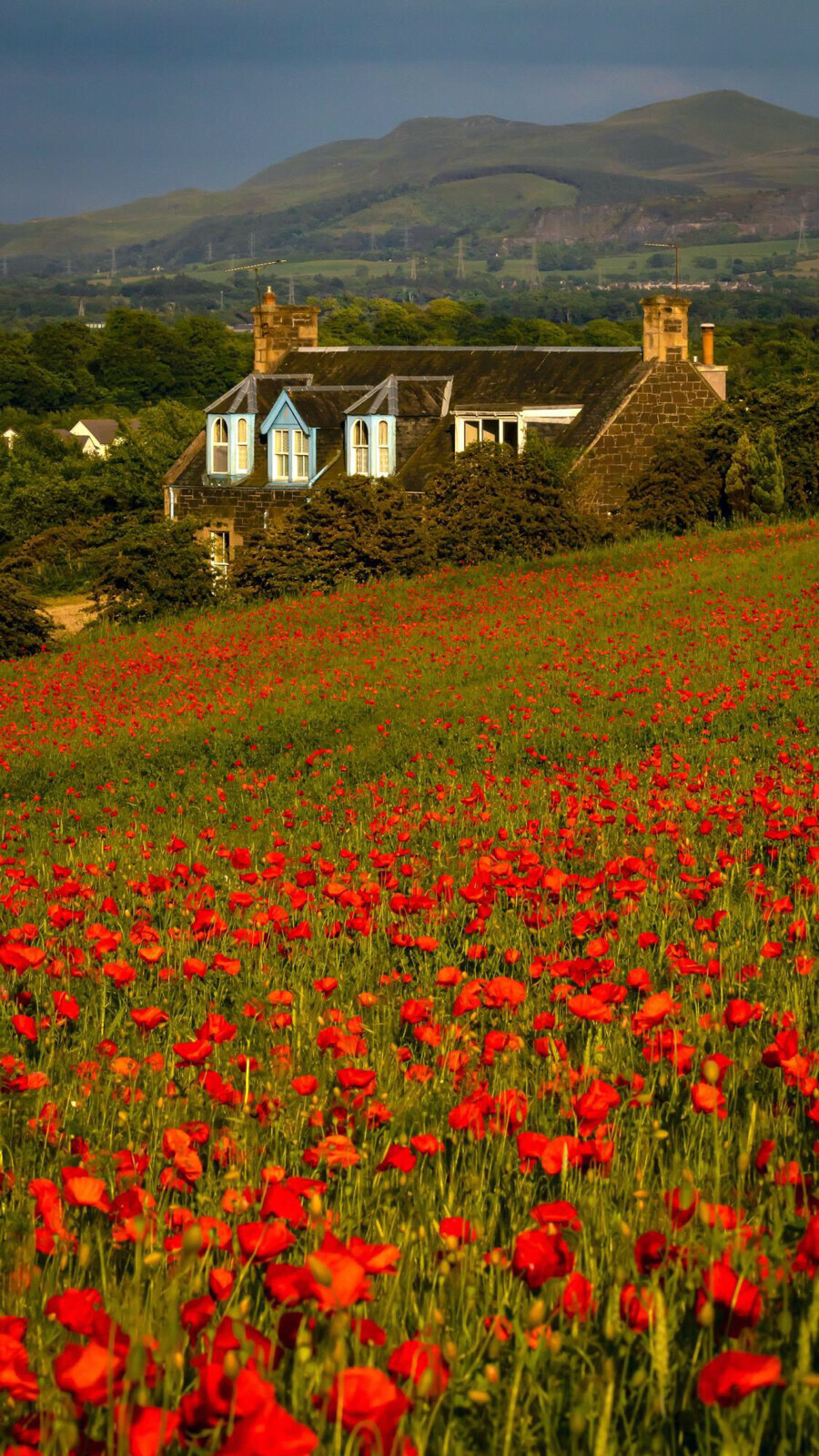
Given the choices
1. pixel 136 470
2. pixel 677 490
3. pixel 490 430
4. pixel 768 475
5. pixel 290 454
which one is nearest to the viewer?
pixel 768 475

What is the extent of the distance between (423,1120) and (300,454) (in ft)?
149

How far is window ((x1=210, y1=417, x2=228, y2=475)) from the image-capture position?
163ft

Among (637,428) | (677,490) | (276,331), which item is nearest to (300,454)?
(276,331)

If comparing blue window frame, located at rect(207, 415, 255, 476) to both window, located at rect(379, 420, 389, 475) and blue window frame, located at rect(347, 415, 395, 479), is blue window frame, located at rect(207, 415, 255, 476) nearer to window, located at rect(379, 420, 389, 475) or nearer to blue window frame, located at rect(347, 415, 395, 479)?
blue window frame, located at rect(347, 415, 395, 479)

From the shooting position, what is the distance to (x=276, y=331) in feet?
181

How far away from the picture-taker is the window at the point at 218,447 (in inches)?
1961

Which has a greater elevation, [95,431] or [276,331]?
[276,331]

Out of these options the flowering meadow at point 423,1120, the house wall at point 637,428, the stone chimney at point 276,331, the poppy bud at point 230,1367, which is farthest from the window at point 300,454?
the poppy bud at point 230,1367

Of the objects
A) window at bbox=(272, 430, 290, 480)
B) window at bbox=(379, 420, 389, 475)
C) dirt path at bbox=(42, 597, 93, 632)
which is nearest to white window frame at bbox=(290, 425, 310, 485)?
window at bbox=(272, 430, 290, 480)

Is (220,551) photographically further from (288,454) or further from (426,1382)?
(426,1382)

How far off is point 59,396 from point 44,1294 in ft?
503

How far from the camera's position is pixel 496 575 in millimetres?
30297

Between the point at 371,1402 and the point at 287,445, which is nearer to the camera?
the point at 371,1402

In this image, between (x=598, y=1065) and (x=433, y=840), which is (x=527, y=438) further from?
(x=598, y=1065)
